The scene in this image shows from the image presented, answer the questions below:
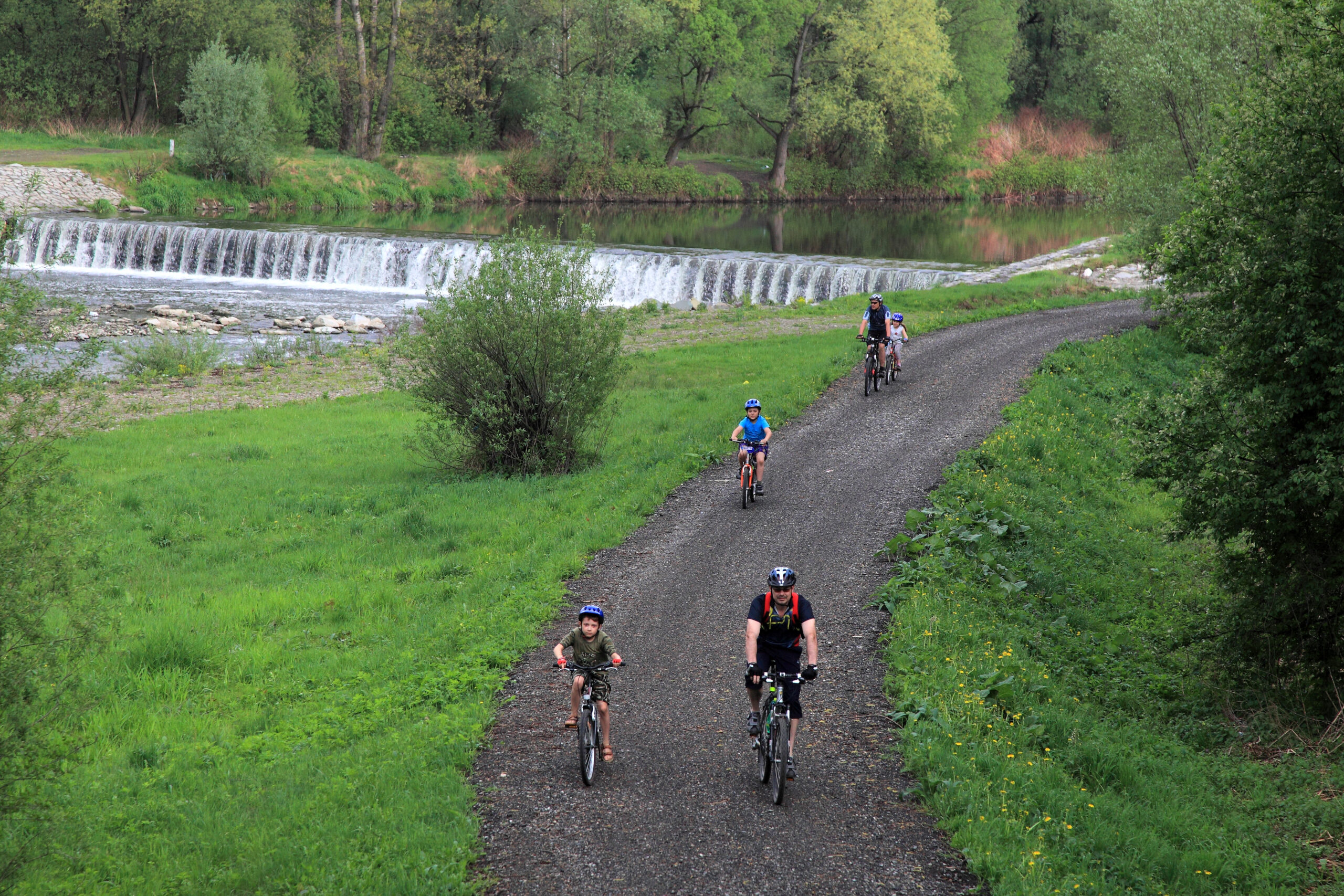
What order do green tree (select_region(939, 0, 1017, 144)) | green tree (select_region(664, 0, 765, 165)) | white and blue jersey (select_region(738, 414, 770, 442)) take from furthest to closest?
green tree (select_region(939, 0, 1017, 144)) → green tree (select_region(664, 0, 765, 165)) → white and blue jersey (select_region(738, 414, 770, 442))

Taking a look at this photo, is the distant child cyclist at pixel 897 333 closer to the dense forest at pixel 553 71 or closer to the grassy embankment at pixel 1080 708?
the grassy embankment at pixel 1080 708

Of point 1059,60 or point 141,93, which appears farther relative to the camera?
point 1059,60

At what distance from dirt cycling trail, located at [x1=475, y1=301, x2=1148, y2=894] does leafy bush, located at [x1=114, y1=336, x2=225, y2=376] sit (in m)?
19.4

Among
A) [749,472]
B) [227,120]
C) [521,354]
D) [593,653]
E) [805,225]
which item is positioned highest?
[227,120]

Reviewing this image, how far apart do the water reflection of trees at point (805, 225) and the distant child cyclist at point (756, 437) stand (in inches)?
1367

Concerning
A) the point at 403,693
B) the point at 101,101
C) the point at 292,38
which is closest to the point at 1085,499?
the point at 403,693

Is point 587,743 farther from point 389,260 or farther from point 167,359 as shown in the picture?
point 389,260

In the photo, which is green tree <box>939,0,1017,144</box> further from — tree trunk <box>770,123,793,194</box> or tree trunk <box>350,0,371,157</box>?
tree trunk <box>350,0,371,157</box>

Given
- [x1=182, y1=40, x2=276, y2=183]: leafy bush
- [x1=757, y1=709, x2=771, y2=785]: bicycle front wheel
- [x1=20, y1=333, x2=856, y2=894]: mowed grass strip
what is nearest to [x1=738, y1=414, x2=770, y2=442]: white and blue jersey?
[x1=20, y1=333, x2=856, y2=894]: mowed grass strip

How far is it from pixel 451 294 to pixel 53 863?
1295 centimetres

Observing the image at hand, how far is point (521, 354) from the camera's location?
20.1 metres

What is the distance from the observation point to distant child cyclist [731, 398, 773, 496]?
17.2 metres

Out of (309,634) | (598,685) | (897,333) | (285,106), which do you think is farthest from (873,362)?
(285,106)

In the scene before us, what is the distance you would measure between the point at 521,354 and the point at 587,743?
457 inches
